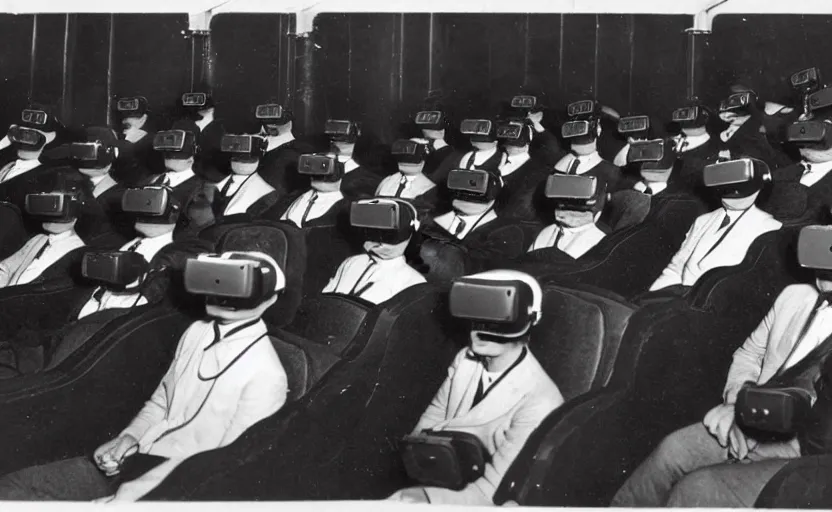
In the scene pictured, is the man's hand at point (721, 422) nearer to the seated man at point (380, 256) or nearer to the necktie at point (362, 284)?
the seated man at point (380, 256)

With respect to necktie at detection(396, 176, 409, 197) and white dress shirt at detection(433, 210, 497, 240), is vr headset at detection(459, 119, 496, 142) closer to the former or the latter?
necktie at detection(396, 176, 409, 197)

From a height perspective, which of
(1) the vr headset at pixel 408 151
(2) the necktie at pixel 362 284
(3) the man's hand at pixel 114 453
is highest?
(1) the vr headset at pixel 408 151

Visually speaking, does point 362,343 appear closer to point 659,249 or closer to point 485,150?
point 659,249

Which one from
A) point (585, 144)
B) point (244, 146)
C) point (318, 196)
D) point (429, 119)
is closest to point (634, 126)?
point (585, 144)

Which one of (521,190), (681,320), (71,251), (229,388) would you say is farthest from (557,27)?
(71,251)

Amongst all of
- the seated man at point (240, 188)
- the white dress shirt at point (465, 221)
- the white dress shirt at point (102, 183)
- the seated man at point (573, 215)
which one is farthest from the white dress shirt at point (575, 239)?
the white dress shirt at point (102, 183)

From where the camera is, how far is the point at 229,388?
1271mm

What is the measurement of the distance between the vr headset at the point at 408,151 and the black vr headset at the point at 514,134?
0.32 meters

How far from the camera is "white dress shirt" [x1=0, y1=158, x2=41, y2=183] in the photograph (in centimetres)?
271

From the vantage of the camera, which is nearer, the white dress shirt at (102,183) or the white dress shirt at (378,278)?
the white dress shirt at (378,278)

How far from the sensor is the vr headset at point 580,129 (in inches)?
98.8

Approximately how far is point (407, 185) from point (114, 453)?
151cm

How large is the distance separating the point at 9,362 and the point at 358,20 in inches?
55.1

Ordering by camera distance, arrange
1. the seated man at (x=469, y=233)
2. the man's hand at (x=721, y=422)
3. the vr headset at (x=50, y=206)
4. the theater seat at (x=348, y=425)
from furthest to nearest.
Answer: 1. the vr headset at (x=50, y=206)
2. the seated man at (x=469, y=233)
3. the man's hand at (x=721, y=422)
4. the theater seat at (x=348, y=425)
